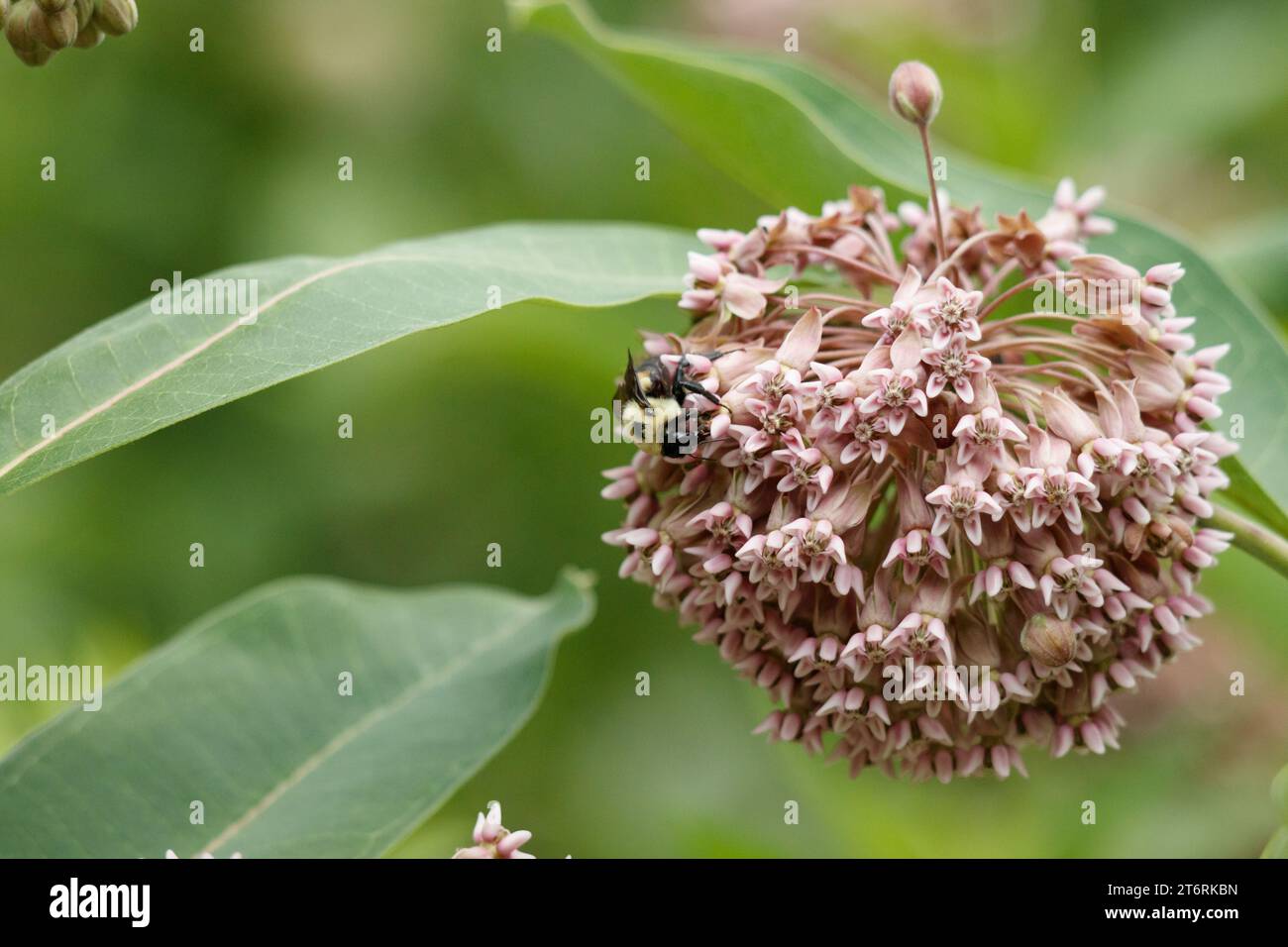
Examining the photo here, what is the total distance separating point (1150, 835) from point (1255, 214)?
207cm

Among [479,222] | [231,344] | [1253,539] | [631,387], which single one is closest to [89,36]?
[231,344]

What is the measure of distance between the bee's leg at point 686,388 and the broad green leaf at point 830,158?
0.67 m

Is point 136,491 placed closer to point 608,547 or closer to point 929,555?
point 608,547

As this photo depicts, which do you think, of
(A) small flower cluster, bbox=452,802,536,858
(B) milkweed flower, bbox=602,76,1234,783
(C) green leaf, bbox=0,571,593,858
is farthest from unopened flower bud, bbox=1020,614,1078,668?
(C) green leaf, bbox=0,571,593,858

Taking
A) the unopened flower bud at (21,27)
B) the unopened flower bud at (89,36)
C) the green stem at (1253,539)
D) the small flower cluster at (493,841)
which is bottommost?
the small flower cluster at (493,841)

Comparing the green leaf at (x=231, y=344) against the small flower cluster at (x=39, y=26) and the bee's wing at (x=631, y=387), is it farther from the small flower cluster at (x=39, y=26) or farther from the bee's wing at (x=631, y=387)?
the small flower cluster at (x=39, y=26)

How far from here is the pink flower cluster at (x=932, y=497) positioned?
6.47 ft

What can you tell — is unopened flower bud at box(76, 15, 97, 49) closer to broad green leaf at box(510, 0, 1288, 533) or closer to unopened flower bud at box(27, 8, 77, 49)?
unopened flower bud at box(27, 8, 77, 49)

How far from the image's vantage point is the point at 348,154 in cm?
549

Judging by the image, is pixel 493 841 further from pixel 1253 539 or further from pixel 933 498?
pixel 1253 539

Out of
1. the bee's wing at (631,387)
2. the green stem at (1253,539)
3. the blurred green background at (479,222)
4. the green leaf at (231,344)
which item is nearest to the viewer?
the green leaf at (231,344)

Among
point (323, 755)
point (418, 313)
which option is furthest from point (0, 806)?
point (418, 313)

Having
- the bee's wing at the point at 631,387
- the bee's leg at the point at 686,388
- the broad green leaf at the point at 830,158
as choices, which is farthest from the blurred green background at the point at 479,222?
the bee's leg at the point at 686,388

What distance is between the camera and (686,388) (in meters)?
2.04
